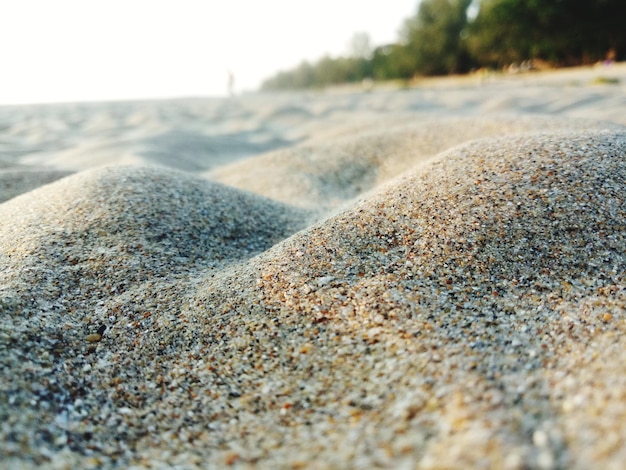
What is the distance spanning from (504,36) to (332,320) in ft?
71.8

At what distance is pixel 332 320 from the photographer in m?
1.27

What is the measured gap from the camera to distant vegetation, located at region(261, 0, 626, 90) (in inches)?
625

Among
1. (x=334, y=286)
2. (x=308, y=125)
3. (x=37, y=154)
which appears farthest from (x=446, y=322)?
(x=308, y=125)

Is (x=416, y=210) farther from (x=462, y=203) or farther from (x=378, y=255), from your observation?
(x=378, y=255)

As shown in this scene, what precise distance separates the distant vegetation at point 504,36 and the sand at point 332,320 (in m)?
17.5

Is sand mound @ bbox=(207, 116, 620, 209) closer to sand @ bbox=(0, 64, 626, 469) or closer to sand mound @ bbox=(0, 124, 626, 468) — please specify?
sand @ bbox=(0, 64, 626, 469)

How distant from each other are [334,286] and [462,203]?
0.63 m

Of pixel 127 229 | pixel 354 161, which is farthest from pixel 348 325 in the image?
pixel 354 161

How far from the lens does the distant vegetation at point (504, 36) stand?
15867 millimetres

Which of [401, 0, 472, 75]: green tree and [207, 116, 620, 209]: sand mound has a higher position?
[401, 0, 472, 75]: green tree

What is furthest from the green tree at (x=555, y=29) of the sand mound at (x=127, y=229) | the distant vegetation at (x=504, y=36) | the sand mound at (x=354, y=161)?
the sand mound at (x=127, y=229)

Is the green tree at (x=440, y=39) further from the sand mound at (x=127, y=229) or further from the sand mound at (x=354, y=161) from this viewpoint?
the sand mound at (x=127, y=229)

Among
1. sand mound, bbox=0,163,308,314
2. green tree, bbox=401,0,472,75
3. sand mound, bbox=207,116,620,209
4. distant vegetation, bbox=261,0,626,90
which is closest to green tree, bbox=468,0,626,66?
distant vegetation, bbox=261,0,626,90

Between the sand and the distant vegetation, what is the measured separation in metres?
17.5
